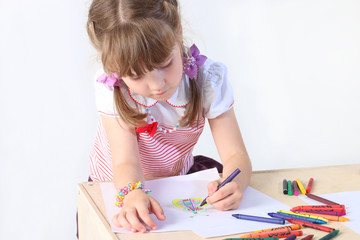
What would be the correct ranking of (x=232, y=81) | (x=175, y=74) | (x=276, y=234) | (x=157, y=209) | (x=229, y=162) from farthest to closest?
(x=232, y=81) < (x=229, y=162) < (x=175, y=74) < (x=157, y=209) < (x=276, y=234)

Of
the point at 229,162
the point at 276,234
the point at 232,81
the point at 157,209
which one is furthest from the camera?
the point at 232,81

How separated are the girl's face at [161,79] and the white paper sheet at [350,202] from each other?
1.08 feet

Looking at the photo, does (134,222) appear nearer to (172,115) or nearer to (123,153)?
(123,153)

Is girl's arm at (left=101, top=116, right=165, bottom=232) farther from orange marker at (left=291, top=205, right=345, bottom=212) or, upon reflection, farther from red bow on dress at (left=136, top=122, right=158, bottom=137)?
orange marker at (left=291, top=205, right=345, bottom=212)

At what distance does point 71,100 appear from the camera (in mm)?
1816

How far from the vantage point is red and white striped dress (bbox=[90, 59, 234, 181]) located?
1098 millimetres

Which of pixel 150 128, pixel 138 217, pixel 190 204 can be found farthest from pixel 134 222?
pixel 150 128

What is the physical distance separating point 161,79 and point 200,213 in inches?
10.0

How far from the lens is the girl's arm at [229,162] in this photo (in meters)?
0.86

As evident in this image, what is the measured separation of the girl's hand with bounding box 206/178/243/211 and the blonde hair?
250 millimetres

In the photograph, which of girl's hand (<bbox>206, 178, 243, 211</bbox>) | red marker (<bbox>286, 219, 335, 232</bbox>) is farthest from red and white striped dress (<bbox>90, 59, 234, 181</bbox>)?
A: red marker (<bbox>286, 219, 335, 232</bbox>)

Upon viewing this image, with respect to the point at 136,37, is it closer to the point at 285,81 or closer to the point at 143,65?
the point at 143,65

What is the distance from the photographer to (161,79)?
906mm

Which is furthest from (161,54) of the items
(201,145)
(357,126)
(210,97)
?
(357,126)
